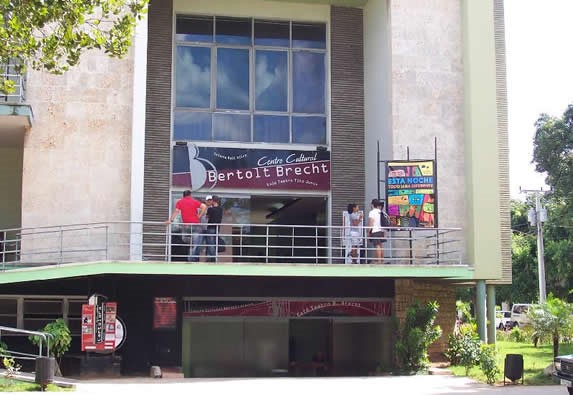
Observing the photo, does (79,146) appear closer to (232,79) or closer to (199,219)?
(199,219)

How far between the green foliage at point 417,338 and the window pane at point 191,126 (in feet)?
25.1

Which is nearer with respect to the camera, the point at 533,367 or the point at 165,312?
the point at 533,367

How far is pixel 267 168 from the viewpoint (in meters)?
24.0

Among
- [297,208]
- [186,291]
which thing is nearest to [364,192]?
[297,208]

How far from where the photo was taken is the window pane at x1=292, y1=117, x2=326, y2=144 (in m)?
24.4

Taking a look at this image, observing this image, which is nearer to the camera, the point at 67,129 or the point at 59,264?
the point at 59,264

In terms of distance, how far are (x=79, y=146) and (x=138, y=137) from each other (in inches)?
59.4

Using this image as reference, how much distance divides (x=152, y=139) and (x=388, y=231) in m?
6.99

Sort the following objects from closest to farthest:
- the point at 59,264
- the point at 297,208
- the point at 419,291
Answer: the point at 59,264, the point at 419,291, the point at 297,208

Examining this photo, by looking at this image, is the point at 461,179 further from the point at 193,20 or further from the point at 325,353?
the point at 193,20

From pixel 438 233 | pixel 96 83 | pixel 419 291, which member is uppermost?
pixel 96 83

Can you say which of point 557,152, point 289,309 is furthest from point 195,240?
point 557,152

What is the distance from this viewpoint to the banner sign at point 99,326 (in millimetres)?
19938

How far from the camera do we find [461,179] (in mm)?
23422
